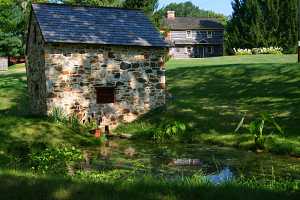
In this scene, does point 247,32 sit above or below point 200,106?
above

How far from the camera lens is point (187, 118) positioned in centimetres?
1812

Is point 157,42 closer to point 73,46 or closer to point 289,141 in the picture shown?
point 73,46

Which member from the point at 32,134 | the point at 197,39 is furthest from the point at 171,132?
the point at 197,39

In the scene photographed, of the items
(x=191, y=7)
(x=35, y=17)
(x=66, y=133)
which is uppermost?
(x=191, y=7)

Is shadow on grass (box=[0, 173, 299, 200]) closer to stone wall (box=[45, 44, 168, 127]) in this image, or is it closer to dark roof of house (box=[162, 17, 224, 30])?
Result: stone wall (box=[45, 44, 168, 127])

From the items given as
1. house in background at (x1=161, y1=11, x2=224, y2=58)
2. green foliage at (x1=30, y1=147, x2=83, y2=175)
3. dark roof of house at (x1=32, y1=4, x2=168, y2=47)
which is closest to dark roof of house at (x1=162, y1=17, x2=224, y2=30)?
house in background at (x1=161, y1=11, x2=224, y2=58)

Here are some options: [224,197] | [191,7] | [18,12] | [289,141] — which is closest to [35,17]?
[289,141]

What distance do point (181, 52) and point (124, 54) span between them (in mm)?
47796

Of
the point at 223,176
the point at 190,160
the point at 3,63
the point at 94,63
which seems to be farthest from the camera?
the point at 3,63

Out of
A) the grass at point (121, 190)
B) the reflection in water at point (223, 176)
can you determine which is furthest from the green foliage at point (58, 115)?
the grass at point (121, 190)

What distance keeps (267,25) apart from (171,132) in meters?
38.2

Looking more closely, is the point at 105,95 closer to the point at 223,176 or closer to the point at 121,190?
the point at 223,176

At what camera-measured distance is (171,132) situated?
54.8ft

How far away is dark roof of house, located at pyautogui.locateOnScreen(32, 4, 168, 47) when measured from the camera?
61.3 feet
